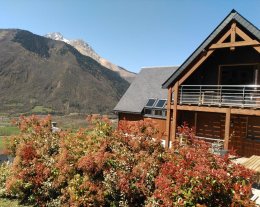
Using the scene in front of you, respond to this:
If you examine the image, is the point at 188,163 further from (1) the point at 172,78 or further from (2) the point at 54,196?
(1) the point at 172,78

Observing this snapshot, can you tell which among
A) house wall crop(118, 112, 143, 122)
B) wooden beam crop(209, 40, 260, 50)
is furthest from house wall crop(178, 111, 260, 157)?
house wall crop(118, 112, 143, 122)

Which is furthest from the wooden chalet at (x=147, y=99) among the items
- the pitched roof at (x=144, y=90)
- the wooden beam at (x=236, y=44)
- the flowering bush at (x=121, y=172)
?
the flowering bush at (x=121, y=172)

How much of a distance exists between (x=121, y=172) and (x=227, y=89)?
33.9 feet

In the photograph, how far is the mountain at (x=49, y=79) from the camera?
440 feet

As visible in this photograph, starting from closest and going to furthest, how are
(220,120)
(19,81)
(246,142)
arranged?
(246,142), (220,120), (19,81)

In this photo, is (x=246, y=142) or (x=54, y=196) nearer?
(x=54, y=196)

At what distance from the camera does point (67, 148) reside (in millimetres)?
11555

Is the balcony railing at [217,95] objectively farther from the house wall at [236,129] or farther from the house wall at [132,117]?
the house wall at [132,117]

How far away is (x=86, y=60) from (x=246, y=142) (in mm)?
181338

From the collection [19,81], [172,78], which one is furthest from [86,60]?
[172,78]

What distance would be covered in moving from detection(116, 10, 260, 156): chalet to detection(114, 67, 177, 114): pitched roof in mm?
5300

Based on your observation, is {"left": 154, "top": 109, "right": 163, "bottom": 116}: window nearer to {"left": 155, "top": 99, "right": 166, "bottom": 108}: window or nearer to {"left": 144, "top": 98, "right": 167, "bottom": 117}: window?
{"left": 144, "top": 98, "right": 167, "bottom": 117}: window

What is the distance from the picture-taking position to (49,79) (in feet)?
506

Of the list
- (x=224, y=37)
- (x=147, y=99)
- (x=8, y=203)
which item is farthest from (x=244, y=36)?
(x=8, y=203)
